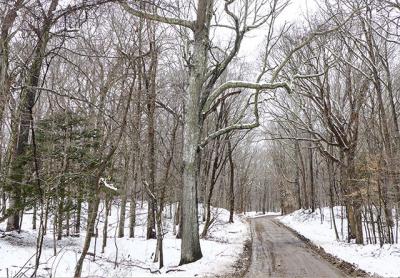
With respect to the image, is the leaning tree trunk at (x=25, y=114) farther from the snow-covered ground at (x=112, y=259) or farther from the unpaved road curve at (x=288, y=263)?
the unpaved road curve at (x=288, y=263)

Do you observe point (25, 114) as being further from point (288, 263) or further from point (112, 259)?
point (288, 263)

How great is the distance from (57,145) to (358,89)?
43.5 ft

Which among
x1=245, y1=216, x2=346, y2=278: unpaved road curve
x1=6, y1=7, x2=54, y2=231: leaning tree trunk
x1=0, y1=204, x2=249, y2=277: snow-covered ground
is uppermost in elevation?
x1=6, y1=7, x2=54, y2=231: leaning tree trunk

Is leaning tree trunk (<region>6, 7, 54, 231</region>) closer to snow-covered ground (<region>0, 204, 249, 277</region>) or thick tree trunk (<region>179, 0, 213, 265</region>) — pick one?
snow-covered ground (<region>0, 204, 249, 277</region>)

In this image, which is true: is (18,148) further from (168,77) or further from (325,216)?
(325,216)

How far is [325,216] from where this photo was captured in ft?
94.4

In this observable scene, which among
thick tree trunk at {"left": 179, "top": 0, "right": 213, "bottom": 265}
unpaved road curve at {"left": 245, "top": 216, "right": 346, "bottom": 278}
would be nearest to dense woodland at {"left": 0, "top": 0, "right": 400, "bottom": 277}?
thick tree trunk at {"left": 179, "top": 0, "right": 213, "bottom": 265}

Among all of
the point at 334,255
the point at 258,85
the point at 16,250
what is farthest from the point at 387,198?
the point at 16,250

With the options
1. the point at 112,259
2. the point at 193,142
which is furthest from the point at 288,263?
the point at 112,259

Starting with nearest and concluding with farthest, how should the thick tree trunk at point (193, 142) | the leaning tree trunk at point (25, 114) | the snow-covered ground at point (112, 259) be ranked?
the leaning tree trunk at point (25, 114) < the snow-covered ground at point (112, 259) < the thick tree trunk at point (193, 142)

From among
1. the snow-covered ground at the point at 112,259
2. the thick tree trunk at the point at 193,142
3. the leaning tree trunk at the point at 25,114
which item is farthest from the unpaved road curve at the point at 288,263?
the leaning tree trunk at the point at 25,114

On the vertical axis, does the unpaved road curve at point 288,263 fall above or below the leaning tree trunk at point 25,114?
Answer: below

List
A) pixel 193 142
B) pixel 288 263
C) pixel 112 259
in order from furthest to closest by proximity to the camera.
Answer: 1. pixel 112 259
2. pixel 288 263
3. pixel 193 142

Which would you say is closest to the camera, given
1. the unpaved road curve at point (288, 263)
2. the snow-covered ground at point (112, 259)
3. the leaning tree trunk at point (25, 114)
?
the leaning tree trunk at point (25, 114)
